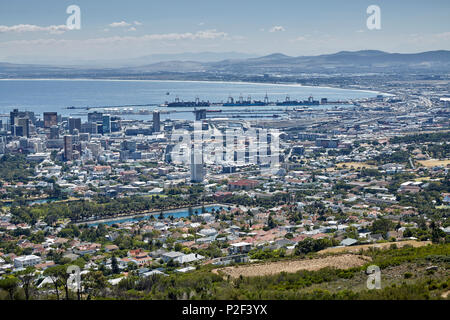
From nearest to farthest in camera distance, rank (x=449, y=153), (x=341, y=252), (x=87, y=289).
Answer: (x=87, y=289) < (x=341, y=252) < (x=449, y=153)

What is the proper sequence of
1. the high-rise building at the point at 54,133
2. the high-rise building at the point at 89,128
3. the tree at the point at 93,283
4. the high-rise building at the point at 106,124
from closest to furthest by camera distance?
the tree at the point at 93,283, the high-rise building at the point at 54,133, the high-rise building at the point at 89,128, the high-rise building at the point at 106,124

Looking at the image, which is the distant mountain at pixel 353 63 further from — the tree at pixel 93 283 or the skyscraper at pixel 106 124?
the tree at pixel 93 283

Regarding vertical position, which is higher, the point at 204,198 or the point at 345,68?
the point at 345,68

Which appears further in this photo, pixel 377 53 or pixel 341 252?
pixel 377 53

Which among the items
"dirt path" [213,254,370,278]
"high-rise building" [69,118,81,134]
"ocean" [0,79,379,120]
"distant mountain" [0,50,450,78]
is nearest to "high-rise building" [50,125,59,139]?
"high-rise building" [69,118,81,134]

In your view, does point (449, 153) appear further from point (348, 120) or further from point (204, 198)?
point (348, 120)

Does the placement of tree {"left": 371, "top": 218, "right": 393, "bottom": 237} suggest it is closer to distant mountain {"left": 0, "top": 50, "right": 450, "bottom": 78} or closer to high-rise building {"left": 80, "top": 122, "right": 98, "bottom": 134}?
high-rise building {"left": 80, "top": 122, "right": 98, "bottom": 134}

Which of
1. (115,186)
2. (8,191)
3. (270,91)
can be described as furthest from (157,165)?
(270,91)

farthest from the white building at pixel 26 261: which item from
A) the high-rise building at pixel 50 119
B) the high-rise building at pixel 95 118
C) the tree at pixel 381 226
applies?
the high-rise building at pixel 95 118

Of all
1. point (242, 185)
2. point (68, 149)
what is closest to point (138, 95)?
point (68, 149)

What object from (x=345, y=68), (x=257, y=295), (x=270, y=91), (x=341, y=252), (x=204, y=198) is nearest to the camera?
(x=257, y=295)
